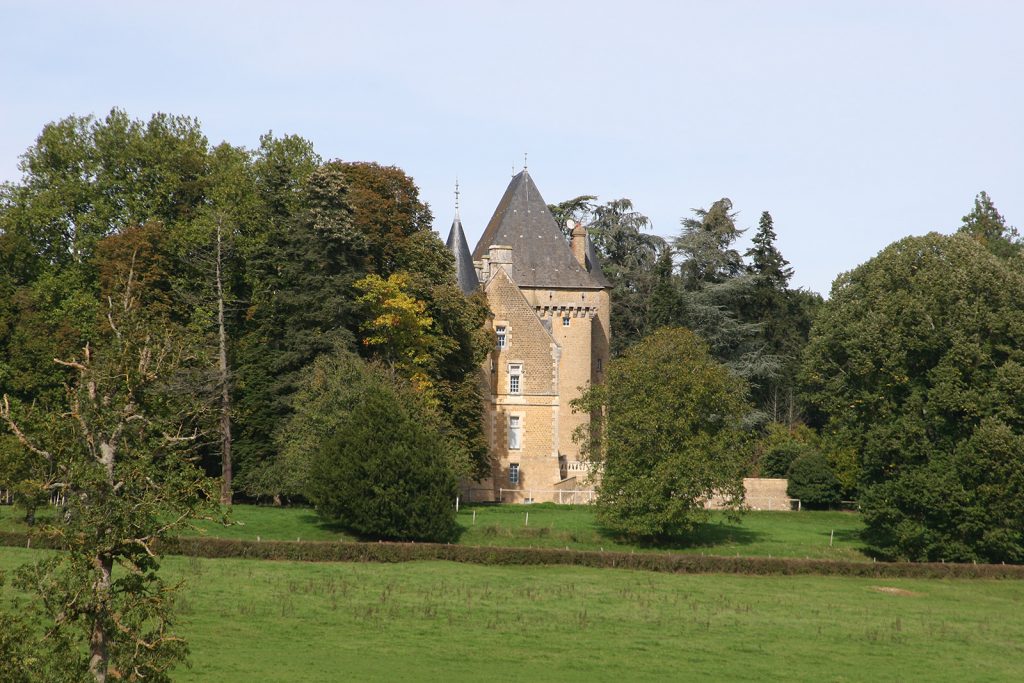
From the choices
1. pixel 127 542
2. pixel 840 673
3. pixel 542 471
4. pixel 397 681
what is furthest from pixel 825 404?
pixel 127 542

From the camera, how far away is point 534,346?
63.5 metres

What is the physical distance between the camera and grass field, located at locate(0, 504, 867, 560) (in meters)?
45.7

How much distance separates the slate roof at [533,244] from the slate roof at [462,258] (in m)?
1.62

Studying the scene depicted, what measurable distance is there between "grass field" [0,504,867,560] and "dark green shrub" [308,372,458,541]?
4.42ft

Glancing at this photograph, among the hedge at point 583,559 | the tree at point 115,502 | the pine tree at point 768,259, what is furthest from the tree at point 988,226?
the tree at point 115,502

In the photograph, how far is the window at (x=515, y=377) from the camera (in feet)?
208

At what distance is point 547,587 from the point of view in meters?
38.0

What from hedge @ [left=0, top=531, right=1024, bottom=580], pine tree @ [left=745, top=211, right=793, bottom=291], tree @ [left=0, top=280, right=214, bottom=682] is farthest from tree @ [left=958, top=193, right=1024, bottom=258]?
tree @ [left=0, top=280, right=214, bottom=682]

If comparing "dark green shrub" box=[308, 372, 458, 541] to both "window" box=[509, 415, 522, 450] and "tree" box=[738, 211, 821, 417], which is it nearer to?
"window" box=[509, 415, 522, 450]

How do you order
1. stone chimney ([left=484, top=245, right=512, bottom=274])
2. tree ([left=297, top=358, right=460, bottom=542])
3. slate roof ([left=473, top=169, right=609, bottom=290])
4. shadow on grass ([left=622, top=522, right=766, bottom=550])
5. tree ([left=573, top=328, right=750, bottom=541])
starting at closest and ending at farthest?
tree ([left=297, top=358, right=460, bottom=542]) < tree ([left=573, top=328, right=750, bottom=541]) < shadow on grass ([left=622, top=522, right=766, bottom=550]) < stone chimney ([left=484, top=245, right=512, bottom=274]) < slate roof ([left=473, top=169, right=609, bottom=290])

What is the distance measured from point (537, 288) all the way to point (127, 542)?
162ft

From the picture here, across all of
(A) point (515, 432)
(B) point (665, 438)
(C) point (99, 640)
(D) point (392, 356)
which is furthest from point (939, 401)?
(C) point (99, 640)

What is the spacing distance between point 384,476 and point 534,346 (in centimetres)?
1949

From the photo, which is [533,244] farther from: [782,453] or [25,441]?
[25,441]
